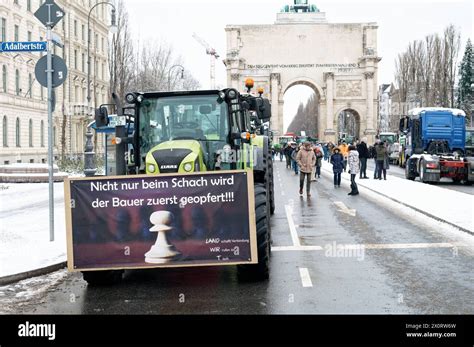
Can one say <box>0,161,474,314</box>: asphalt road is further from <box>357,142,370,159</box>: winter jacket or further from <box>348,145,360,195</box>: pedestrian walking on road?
<box>357,142,370,159</box>: winter jacket

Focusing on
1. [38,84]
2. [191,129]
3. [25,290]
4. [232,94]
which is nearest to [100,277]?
[25,290]

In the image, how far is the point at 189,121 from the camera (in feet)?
34.2

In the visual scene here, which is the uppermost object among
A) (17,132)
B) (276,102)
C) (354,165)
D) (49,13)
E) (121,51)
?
(121,51)

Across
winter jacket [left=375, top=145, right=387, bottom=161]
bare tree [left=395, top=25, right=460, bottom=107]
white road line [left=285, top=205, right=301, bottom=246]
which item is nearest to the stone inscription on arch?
bare tree [left=395, top=25, right=460, bottom=107]

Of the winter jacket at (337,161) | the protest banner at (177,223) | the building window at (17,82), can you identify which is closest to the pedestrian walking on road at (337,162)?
the winter jacket at (337,161)

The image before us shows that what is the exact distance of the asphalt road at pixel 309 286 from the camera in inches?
316

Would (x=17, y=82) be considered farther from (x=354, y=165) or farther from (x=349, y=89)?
(x=349, y=89)

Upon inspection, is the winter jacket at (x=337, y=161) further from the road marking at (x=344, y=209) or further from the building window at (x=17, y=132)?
the building window at (x=17, y=132)

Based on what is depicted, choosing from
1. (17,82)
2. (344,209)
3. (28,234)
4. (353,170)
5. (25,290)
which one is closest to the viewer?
(25,290)

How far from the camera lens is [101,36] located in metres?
70.6

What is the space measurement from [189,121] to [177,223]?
82.2 inches
